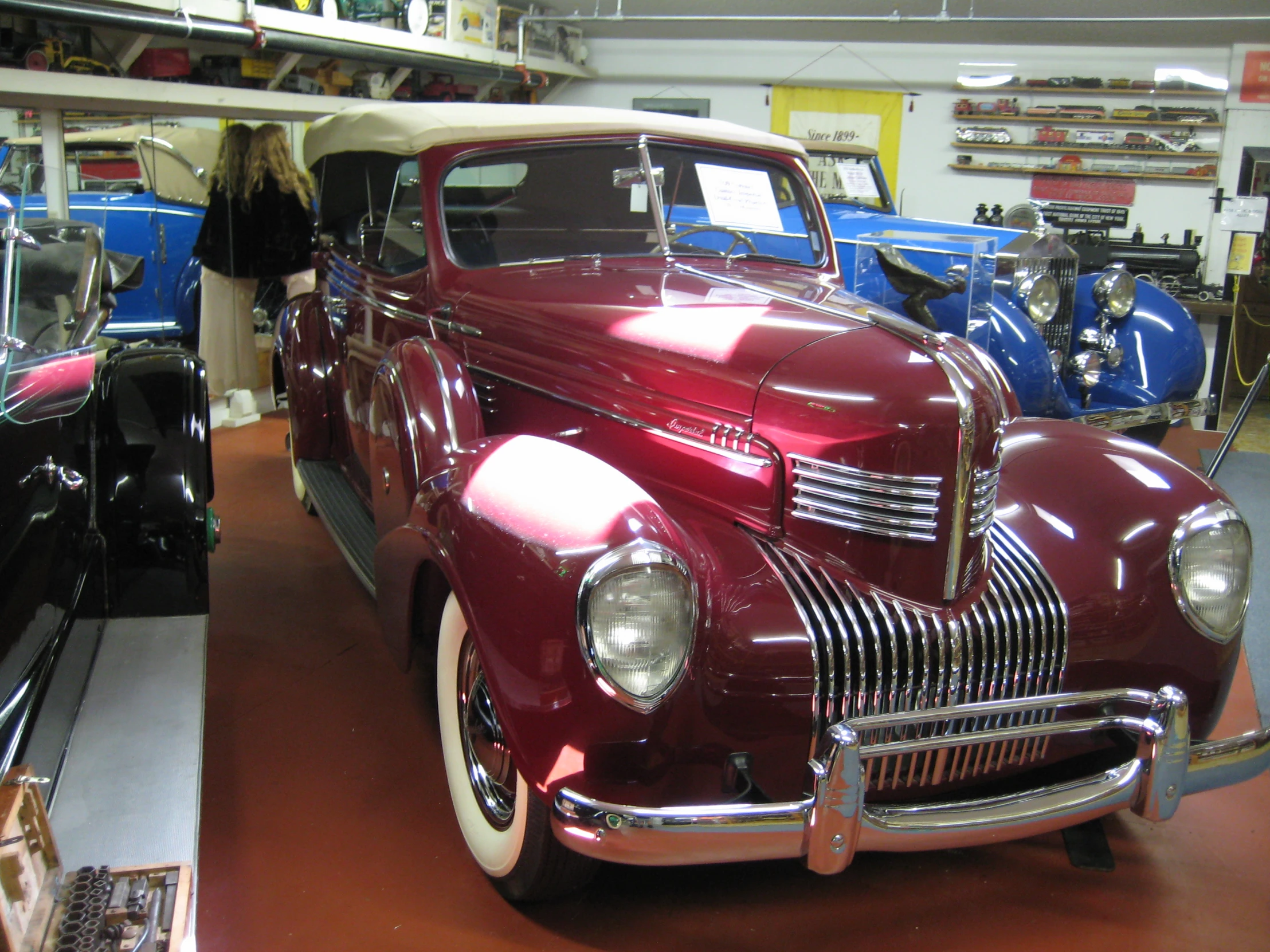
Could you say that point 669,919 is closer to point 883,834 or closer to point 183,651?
point 883,834

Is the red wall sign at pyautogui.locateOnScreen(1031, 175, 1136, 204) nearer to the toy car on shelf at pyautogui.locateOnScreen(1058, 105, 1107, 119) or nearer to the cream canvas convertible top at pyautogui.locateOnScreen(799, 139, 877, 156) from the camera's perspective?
the toy car on shelf at pyautogui.locateOnScreen(1058, 105, 1107, 119)

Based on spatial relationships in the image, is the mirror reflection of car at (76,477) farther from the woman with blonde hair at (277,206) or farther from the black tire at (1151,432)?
the black tire at (1151,432)

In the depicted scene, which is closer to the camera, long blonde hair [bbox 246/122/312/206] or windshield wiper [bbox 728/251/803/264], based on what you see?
windshield wiper [bbox 728/251/803/264]

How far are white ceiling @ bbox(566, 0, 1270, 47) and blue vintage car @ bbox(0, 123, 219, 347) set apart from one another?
4043mm

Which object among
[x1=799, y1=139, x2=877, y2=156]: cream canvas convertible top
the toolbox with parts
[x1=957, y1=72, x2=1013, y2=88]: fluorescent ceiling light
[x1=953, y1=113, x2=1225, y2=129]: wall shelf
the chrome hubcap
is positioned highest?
[x1=957, y1=72, x2=1013, y2=88]: fluorescent ceiling light

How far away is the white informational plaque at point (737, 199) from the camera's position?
295 centimetres

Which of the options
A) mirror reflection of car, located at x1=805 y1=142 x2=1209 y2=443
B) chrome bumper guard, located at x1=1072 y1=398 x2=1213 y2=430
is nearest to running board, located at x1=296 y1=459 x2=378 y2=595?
mirror reflection of car, located at x1=805 y1=142 x2=1209 y2=443

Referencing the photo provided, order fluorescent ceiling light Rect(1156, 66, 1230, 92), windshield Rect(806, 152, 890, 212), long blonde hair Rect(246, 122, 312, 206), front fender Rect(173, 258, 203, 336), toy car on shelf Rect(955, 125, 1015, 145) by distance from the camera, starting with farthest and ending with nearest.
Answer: toy car on shelf Rect(955, 125, 1015, 145) → fluorescent ceiling light Rect(1156, 66, 1230, 92) → windshield Rect(806, 152, 890, 212) → front fender Rect(173, 258, 203, 336) → long blonde hair Rect(246, 122, 312, 206)

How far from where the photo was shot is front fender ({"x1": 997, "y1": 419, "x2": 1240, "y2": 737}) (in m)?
2.06

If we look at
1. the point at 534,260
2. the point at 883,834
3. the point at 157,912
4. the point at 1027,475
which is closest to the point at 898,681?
the point at 883,834

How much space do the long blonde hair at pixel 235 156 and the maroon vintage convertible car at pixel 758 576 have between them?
10.7 ft

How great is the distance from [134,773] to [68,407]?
0.71 m

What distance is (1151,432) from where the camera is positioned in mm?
5332

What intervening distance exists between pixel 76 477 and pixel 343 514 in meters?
1.33
